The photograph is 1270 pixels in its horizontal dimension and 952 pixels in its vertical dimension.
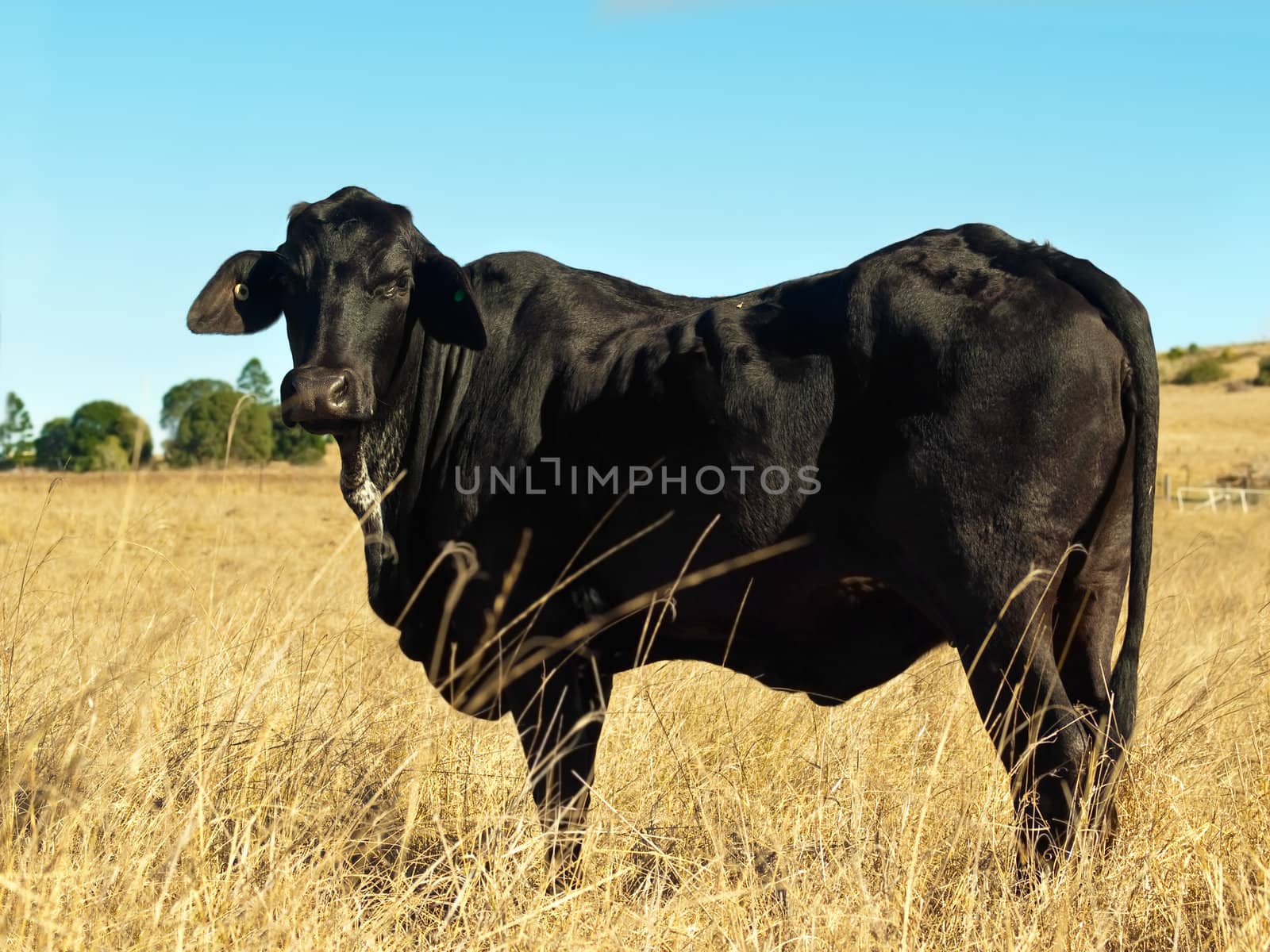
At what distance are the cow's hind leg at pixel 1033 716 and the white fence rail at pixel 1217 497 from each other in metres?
25.7

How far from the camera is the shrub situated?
61.8 meters

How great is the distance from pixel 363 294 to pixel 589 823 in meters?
2.11

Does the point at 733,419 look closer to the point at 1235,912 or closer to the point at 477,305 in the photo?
the point at 477,305

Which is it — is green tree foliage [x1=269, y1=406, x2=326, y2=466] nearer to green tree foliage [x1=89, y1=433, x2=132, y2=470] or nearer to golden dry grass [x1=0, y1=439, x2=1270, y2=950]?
golden dry grass [x1=0, y1=439, x2=1270, y2=950]

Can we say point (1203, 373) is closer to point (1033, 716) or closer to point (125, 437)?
point (1033, 716)

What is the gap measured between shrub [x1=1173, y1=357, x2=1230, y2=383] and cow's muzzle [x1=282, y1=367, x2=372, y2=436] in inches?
2589

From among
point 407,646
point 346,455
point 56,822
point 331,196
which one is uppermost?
point 331,196

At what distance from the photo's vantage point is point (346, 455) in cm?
448

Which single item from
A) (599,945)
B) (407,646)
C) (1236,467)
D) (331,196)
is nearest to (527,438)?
(407,646)

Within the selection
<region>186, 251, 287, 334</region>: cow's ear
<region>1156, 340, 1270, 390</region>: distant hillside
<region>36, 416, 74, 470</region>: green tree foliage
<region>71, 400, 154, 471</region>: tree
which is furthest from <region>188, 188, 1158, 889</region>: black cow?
<region>1156, 340, 1270, 390</region>: distant hillside

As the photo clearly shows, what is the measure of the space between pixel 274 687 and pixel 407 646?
72 cm

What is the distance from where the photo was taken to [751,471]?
11.3 feet

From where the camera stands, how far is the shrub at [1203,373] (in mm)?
61844

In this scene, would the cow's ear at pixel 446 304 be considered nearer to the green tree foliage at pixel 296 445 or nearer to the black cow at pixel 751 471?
the black cow at pixel 751 471
